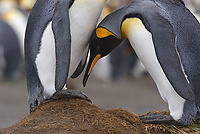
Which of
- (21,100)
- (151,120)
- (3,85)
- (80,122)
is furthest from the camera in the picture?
(3,85)

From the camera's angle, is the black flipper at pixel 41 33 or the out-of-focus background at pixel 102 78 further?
the out-of-focus background at pixel 102 78

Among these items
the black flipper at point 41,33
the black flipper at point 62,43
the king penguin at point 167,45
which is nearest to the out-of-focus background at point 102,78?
the black flipper at point 41,33

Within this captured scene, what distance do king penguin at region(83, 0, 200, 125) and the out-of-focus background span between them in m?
3.07

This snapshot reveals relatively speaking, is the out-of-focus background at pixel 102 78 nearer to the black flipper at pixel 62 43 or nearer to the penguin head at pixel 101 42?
the penguin head at pixel 101 42

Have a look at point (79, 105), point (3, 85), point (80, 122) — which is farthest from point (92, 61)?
point (3, 85)

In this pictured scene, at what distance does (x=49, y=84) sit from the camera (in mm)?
2414

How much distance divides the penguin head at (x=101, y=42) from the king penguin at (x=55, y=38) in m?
0.06

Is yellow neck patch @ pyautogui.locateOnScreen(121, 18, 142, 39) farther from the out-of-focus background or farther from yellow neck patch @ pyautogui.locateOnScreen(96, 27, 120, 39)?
the out-of-focus background

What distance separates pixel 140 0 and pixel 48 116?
939mm

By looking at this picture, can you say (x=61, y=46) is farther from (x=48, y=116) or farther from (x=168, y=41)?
(x=168, y=41)

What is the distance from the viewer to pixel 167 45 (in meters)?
2.17

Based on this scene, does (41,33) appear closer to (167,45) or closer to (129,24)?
(129,24)

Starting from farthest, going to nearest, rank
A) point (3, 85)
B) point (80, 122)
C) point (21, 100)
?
point (3, 85) → point (21, 100) → point (80, 122)

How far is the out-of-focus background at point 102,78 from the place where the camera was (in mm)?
6000
